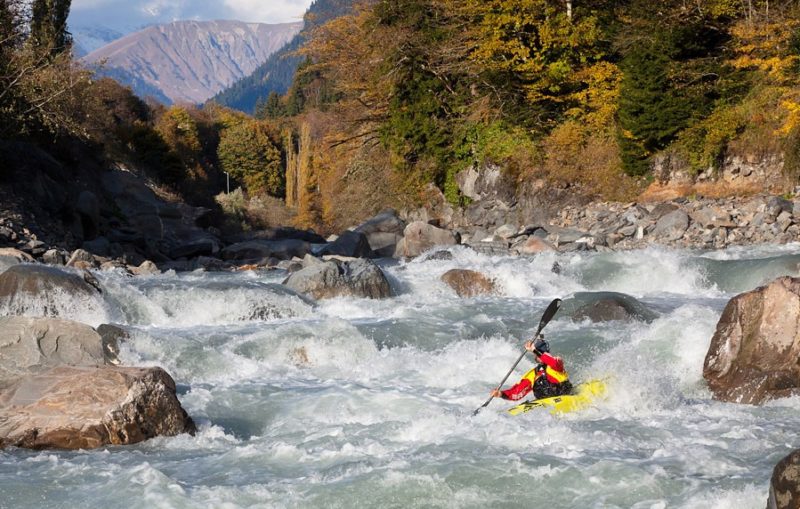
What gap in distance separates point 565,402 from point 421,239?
1345 cm

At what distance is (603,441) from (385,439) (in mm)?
1936

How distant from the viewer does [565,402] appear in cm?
776

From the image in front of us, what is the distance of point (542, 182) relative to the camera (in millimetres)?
23172

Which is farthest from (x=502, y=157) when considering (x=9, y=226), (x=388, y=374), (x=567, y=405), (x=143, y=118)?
(x=143, y=118)

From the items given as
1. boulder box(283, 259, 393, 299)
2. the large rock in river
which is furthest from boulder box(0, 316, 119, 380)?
boulder box(283, 259, 393, 299)

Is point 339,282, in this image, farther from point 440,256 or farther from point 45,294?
point 45,294

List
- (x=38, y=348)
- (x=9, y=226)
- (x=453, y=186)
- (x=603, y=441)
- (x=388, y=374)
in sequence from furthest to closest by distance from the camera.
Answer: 1. (x=453, y=186)
2. (x=9, y=226)
3. (x=388, y=374)
4. (x=38, y=348)
5. (x=603, y=441)

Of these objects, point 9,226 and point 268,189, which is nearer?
point 9,226

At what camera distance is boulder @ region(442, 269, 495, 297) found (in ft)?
46.2

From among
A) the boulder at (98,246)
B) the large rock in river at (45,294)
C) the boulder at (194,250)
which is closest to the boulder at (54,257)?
the boulder at (98,246)

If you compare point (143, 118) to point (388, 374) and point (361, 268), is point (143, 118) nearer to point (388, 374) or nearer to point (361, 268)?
point (361, 268)

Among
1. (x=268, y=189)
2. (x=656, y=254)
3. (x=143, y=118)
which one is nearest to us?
(x=656, y=254)

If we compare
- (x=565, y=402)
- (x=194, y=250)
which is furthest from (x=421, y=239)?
(x=565, y=402)

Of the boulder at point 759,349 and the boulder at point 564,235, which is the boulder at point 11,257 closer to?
the boulder at point 759,349
